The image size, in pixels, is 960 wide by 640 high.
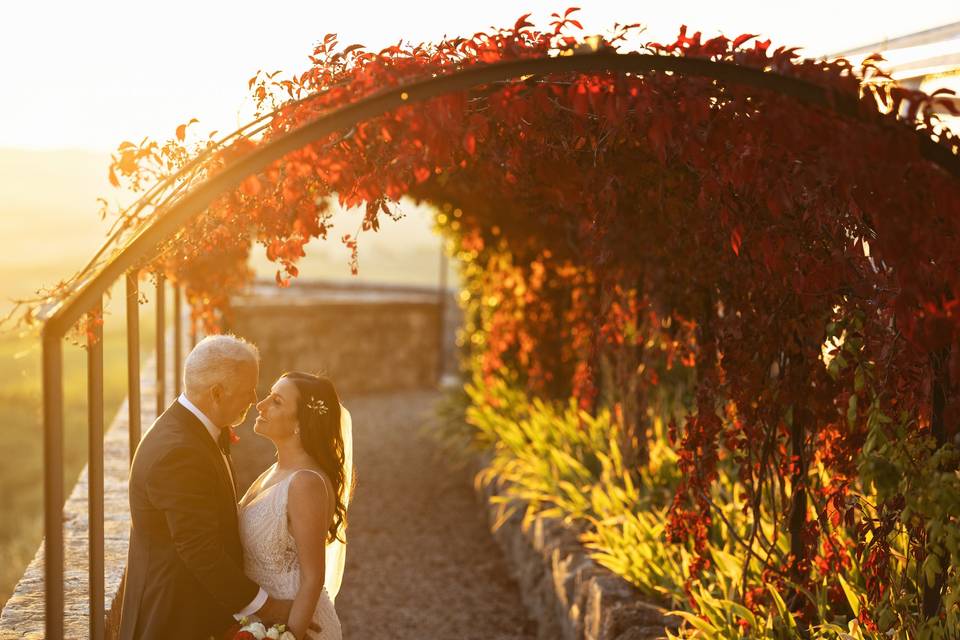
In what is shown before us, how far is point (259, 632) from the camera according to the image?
3.08 m

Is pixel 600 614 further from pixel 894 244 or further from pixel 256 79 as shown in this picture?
pixel 256 79

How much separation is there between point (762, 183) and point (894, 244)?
18.2 inches

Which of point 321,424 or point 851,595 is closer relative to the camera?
point 321,424

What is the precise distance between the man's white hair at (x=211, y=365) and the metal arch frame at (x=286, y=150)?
470 mm

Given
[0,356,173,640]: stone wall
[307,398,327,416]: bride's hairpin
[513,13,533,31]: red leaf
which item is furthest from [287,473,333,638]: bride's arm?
[513,13,533,31]: red leaf

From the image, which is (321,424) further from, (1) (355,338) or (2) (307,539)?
(1) (355,338)

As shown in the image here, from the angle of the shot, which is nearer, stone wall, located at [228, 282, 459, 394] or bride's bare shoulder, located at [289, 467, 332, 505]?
bride's bare shoulder, located at [289, 467, 332, 505]

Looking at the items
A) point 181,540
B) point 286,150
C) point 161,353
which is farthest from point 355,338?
point 286,150

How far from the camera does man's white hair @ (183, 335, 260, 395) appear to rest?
3.22m

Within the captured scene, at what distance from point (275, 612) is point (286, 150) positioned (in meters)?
1.52

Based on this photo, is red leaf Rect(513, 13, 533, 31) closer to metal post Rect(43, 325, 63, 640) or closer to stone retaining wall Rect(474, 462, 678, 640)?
metal post Rect(43, 325, 63, 640)

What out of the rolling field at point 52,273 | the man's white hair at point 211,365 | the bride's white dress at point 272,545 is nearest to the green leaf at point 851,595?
the bride's white dress at point 272,545

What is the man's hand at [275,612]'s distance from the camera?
3.25 m

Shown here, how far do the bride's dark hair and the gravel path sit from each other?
10.2 feet
